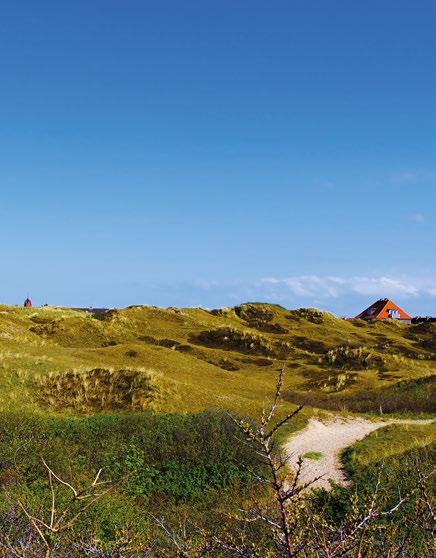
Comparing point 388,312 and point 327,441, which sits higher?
point 388,312

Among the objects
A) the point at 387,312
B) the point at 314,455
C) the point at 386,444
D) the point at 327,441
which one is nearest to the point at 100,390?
the point at 327,441

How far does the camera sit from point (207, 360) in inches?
2117

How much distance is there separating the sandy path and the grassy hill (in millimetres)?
4036

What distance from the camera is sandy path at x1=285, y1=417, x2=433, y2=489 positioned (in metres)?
22.6

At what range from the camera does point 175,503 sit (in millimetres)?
19781

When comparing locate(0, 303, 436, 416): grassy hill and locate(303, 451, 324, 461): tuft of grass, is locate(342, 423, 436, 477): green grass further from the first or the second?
locate(0, 303, 436, 416): grassy hill

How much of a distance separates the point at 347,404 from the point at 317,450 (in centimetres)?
1361

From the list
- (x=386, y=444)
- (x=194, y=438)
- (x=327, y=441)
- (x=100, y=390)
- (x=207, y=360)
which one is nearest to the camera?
(x=194, y=438)

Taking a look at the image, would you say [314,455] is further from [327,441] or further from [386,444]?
[386,444]

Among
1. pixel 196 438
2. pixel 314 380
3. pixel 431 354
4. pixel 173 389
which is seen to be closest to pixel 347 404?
pixel 314 380

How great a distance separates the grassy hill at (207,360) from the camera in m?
33.7

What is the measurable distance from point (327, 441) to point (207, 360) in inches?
1080

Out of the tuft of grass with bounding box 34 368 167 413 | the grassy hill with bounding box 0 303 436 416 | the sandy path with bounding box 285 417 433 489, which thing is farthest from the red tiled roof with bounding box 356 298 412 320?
the tuft of grass with bounding box 34 368 167 413

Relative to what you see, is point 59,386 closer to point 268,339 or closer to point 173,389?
point 173,389
